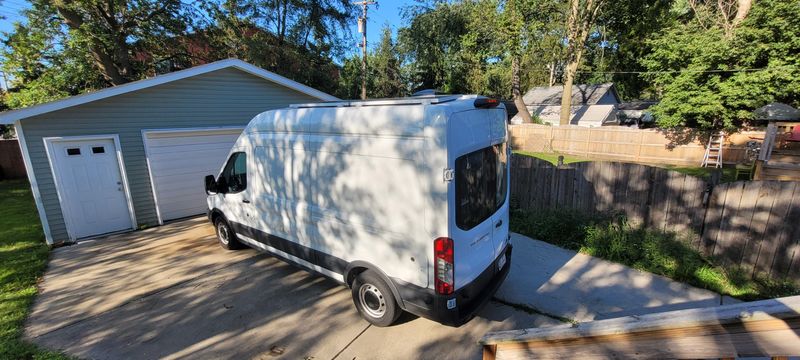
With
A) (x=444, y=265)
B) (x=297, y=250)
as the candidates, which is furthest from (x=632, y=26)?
(x=297, y=250)

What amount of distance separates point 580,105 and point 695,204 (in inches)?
1175

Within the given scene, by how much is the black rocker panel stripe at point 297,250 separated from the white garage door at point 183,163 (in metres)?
3.83

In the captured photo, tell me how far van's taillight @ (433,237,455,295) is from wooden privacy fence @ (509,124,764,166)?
18.1m

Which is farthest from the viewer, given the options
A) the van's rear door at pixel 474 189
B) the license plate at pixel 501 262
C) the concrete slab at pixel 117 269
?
the concrete slab at pixel 117 269

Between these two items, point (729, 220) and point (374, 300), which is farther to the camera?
point (729, 220)

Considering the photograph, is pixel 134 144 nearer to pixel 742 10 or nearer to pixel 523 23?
pixel 523 23

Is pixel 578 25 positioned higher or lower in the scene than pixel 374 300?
higher

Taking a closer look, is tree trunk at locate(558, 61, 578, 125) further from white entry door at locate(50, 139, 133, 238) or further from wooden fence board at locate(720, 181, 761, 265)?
white entry door at locate(50, 139, 133, 238)

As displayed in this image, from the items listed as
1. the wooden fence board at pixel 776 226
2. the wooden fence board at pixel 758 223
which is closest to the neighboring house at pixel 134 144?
the wooden fence board at pixel 758 223

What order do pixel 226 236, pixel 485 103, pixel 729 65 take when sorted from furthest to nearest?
pixel 729 65, pixel 226 236, pixel 485 103

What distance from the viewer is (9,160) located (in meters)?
14.9

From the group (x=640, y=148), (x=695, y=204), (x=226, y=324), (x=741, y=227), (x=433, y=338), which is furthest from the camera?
(x=640, y=148)

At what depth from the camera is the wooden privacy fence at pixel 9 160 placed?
14836mm

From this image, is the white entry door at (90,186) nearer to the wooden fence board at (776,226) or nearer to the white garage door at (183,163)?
the white garage door at (183,163)
